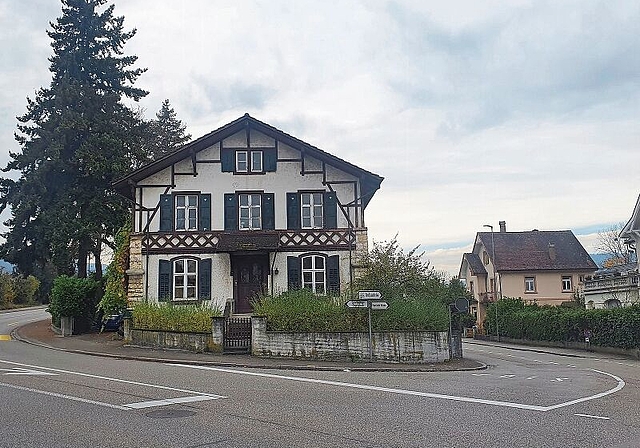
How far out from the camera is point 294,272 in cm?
3053

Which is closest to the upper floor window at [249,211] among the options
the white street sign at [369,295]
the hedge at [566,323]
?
the white street sign at [369,295]

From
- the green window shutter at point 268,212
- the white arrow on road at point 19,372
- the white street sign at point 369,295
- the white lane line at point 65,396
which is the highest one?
the green window shutter at point 268,212

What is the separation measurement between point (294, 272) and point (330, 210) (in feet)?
11.0

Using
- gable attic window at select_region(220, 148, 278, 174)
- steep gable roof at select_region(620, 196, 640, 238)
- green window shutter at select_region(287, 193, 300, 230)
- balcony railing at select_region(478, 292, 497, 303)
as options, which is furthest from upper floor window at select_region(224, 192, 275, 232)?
balcony railing at select_region(478, 292, 497, 303)

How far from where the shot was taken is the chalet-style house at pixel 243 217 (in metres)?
30.5

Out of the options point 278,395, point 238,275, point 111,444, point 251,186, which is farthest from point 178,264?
point 111,444

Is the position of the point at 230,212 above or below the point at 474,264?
below

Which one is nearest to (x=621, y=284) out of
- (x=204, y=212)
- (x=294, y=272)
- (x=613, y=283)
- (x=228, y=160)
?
(x=613, y=283)

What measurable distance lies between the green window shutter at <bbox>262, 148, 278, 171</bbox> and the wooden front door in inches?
165

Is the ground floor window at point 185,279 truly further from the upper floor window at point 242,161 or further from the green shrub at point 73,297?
the green shrub at point 73,297

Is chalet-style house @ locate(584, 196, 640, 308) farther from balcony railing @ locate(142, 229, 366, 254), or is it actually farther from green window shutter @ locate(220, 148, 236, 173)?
green window shutter @ locate(220, 148, 236, 173)

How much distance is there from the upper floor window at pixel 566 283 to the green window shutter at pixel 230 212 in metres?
39.5

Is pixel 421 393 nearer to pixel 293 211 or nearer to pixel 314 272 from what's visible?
pixel 314 272

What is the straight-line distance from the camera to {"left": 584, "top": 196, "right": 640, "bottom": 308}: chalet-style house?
136 feet
